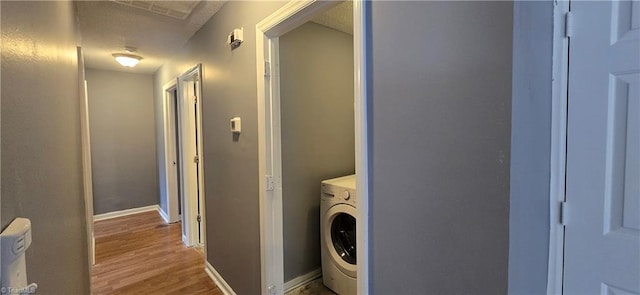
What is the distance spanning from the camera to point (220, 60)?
7.27 ft

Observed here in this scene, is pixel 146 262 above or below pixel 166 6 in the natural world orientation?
below

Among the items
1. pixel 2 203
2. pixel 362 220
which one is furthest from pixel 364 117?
pixel 2 203

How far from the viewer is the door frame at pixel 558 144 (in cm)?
82

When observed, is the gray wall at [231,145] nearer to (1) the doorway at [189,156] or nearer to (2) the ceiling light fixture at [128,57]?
(1) the doorway at [189,156]

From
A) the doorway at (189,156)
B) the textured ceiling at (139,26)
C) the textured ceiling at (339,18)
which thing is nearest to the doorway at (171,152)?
the doorway at (189,156)

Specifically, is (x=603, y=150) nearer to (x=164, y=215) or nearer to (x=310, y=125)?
(x=310, y=125)

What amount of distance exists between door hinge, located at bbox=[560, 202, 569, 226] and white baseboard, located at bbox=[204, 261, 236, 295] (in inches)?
84.6

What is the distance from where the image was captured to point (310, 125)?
91.9 inches

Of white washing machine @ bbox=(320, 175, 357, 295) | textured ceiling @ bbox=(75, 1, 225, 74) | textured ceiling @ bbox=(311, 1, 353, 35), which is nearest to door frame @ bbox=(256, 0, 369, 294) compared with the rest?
white washing machine @ bbox=(320, 175, 357, 295)

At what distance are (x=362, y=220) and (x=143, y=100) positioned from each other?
4.49 m

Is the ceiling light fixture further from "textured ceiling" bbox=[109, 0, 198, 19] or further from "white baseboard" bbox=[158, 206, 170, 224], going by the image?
"white baseboard" bbox=[158, 206, 170, 224]

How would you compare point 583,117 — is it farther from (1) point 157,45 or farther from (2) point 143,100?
(2) point 143,100

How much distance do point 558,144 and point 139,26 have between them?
3.02 meters

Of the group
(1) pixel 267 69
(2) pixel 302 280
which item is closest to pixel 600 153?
(1) pixel 267 69
